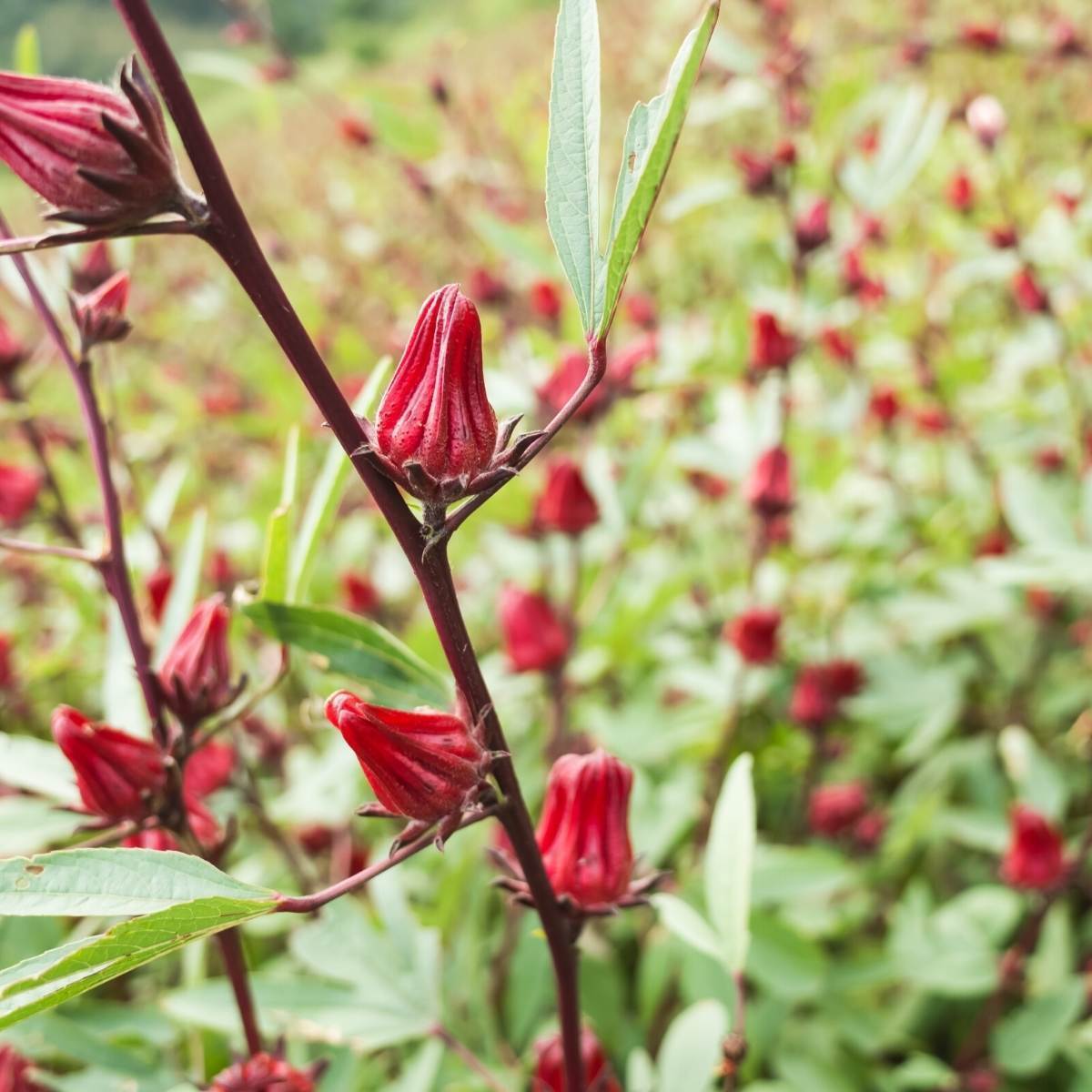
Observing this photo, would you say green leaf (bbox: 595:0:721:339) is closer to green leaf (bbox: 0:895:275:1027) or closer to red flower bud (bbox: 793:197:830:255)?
green leaf (bbox: 0:895:275:1027)

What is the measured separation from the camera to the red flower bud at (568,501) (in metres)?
1.49

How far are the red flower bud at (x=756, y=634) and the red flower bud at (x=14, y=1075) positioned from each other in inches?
41.3

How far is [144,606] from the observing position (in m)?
1.23

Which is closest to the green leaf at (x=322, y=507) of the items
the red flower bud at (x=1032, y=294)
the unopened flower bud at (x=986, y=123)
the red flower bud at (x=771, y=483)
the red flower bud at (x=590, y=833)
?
the red flower bud at (x=590, y=833)

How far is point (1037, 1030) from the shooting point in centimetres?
138

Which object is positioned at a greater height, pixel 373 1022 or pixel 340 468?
pixel 340 468

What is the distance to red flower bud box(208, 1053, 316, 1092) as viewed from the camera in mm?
762

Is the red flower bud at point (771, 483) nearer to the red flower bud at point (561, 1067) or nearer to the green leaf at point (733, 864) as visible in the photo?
the green leaf at point (733, 864)

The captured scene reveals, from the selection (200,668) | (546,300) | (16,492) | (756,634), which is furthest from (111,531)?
(546,300)

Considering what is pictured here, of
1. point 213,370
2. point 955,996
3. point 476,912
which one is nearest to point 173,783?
point 476,912

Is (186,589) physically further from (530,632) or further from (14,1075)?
(530,632)

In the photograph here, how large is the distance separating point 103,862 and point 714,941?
1.63 ft

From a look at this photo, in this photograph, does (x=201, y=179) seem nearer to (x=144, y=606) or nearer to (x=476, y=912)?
(x=144, y=606)

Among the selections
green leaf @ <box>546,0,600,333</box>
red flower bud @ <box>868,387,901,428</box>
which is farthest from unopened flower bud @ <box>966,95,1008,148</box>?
green leaf @ <box>546,0,600,333</box>
